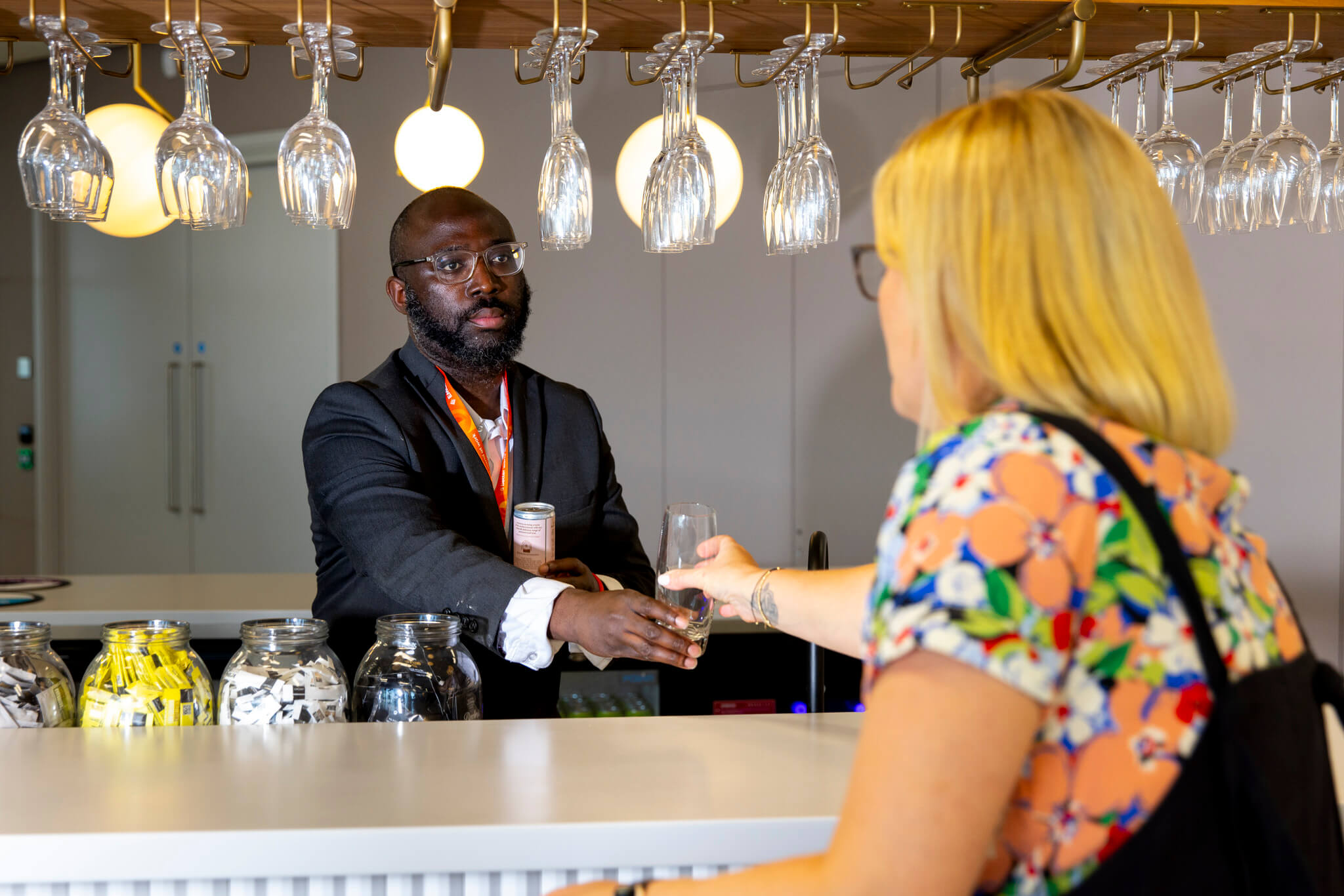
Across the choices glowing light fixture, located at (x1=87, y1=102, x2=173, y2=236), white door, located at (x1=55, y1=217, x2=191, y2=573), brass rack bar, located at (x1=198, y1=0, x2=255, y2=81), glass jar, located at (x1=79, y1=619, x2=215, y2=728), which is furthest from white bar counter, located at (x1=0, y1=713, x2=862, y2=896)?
white door, located at (x1=55, y1=217, x2=191, y2=573)

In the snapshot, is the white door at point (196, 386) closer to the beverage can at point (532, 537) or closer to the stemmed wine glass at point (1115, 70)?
the beverage can at point (532, 537)

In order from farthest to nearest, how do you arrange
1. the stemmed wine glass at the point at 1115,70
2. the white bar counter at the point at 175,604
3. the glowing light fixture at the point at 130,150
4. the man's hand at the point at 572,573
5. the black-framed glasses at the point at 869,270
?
the white bar counter at the point at 175,604 < the glowing light fixture at the point at 130,150 < the man's hand at the point at 572,573 < the stemmed wine glass at the point at 1115,70 < the black-framed glasses at the point at 869,270

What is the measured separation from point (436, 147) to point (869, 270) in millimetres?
2083

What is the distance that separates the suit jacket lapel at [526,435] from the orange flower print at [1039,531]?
1.49 m

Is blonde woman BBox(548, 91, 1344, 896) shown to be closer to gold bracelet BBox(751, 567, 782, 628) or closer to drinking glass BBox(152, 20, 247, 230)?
gold bracelet BBox(751, 567, 782, 628)

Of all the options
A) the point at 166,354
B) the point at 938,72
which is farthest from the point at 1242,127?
the point at 166,354

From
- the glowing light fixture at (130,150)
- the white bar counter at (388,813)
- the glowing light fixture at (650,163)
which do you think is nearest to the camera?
the white bar counter at (388,813)

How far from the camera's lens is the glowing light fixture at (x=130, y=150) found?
2.43 metres

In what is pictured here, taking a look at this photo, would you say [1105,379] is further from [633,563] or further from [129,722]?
[633,563]

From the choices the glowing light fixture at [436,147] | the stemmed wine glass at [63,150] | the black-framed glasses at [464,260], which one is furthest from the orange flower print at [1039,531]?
the glowing light fixture at [436,147]

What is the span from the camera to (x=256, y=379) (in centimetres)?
484

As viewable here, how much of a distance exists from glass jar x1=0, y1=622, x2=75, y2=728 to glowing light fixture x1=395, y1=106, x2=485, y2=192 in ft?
5.59

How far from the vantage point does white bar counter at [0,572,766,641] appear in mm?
2590

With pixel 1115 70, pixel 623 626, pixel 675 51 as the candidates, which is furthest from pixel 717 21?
pixel 623 626
